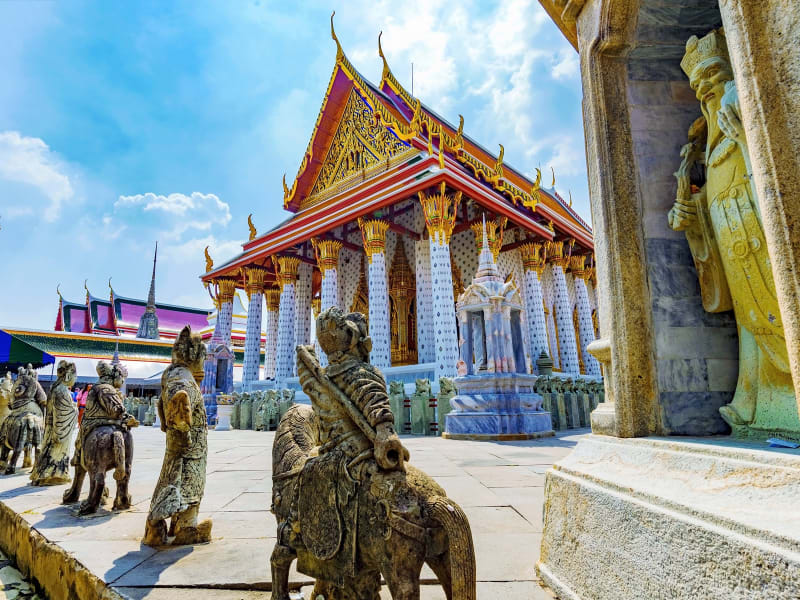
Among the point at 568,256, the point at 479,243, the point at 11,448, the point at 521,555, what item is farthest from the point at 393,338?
the point at 521,555

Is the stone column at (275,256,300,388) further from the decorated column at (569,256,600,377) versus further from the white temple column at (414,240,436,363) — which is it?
the decorated column at (569,256,600,377)

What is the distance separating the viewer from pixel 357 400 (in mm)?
1378

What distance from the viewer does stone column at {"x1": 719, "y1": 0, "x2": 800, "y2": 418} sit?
1.08m

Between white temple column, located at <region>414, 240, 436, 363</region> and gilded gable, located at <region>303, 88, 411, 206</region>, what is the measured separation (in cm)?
309

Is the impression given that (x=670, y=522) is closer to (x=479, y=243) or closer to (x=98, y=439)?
(x=98, y=439)

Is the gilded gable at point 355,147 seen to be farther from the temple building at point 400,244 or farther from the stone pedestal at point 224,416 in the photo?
the stone pedestal at point 224,416

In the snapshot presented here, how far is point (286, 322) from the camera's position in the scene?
14.1 m

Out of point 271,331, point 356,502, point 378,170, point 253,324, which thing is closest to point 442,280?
point 378,170

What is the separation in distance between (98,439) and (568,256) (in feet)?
48.0

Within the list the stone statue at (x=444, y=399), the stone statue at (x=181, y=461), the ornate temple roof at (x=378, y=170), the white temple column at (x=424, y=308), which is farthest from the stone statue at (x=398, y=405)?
the stone statue at (x=181, y=461)

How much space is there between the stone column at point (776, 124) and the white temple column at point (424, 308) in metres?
10.2

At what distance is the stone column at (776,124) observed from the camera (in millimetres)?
1083

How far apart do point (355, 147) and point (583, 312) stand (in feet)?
30.9

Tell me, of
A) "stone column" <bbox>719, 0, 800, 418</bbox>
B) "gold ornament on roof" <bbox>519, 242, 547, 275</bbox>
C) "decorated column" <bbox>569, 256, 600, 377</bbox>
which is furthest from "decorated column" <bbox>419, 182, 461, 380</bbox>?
"stone column" <bbox>719, 0, 800, 418</bbox>
